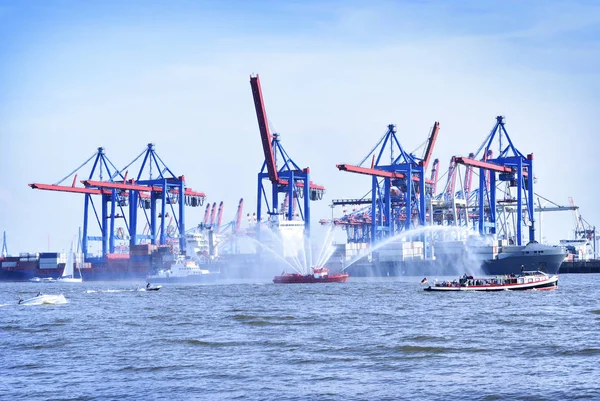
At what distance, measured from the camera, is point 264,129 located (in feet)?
459

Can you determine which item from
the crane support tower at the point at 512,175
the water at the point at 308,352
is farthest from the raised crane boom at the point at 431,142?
the water at the point at 308,352

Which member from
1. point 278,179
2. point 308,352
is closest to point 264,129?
point 278,179

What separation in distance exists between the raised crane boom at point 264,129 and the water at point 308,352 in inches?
2641

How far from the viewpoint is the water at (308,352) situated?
31250 millimetres

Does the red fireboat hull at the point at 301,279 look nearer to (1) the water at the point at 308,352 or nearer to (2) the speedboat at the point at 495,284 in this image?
(2) the speedboat at the point at 495,284

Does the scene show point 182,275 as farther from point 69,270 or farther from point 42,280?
point 42,280

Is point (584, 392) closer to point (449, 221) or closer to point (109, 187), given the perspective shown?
point (109, 187)

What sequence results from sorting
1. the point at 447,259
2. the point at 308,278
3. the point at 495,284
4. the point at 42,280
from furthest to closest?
the point at 42,280
the point at 447,259
the point at 308,278
the point at 495,284

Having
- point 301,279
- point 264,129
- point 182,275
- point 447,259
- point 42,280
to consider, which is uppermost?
point 264,129

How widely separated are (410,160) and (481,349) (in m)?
118

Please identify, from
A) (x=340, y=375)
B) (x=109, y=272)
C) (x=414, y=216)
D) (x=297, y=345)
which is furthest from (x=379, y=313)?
(x=414, y=216)

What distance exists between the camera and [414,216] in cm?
19200

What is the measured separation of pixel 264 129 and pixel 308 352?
101 metres

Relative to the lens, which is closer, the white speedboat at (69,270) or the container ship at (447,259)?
the container ship at (447,259)
